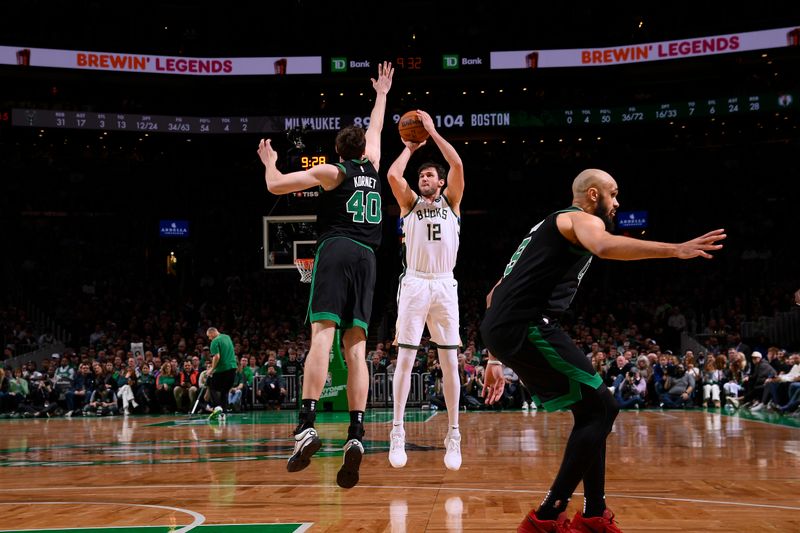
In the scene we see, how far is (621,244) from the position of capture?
3969mm

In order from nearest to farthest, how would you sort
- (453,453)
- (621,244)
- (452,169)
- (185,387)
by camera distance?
(621,244) < (453,453) < (452,169) < (185,387)

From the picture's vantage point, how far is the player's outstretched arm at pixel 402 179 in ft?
23.0

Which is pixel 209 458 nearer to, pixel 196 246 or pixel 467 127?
pixel 467 127

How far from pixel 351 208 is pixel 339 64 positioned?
1014 inches

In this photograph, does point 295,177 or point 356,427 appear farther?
point 356,427

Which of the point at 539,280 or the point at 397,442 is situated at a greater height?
the point at 539,280

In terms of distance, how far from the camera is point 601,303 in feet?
91.6

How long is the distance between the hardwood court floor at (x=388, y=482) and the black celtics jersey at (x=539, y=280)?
4.02ft

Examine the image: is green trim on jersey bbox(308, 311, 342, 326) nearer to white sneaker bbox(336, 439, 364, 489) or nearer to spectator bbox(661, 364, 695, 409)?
white sneaker bbox(336, 439, 364, 489)

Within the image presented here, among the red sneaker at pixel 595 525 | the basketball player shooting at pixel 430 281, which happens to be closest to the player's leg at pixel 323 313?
the basketball player shooting at pixel 430 281

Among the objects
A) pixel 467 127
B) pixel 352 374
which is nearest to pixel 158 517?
pixel 352 374

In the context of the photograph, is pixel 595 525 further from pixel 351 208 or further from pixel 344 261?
pixel 351 208

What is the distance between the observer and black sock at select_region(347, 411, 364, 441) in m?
5.50

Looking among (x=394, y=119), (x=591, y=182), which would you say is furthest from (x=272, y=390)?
(x=591, y=182)
